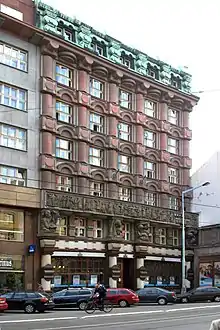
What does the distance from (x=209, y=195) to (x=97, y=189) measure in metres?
21.6

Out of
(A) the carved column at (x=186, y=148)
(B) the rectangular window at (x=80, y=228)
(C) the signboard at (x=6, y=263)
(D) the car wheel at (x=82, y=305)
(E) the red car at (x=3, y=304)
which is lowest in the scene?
(D) the car wheel at (x=82, y=305)

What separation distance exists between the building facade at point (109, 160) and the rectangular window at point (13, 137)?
65.8 inches

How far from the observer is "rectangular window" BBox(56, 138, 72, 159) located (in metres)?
49.3

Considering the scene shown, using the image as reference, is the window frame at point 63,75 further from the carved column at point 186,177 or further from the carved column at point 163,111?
the carved column at point 186,177

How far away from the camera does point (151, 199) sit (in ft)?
191

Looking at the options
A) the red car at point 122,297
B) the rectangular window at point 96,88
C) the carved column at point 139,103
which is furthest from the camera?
the carved column at point 139,103

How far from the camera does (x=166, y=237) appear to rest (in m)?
59.3

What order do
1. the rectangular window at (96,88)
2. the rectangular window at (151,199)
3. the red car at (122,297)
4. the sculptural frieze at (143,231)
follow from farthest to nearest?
the rectangular window at (151,199) < the sculptural frieze at (143,231) < the rectangular window at (96,88) < the red car at (122,297)

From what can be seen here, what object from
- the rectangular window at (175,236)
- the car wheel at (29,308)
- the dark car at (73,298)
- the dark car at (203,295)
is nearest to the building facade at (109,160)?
the rectangular window at (175,236)

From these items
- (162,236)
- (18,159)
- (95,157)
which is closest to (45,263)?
(18,159)

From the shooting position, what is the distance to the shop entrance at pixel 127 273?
178 ft

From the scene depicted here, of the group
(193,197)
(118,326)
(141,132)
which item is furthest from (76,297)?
(193,197)

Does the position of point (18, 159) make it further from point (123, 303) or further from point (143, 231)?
point (143, 231)

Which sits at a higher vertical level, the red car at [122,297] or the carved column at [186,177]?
the carved column at [186,177]
